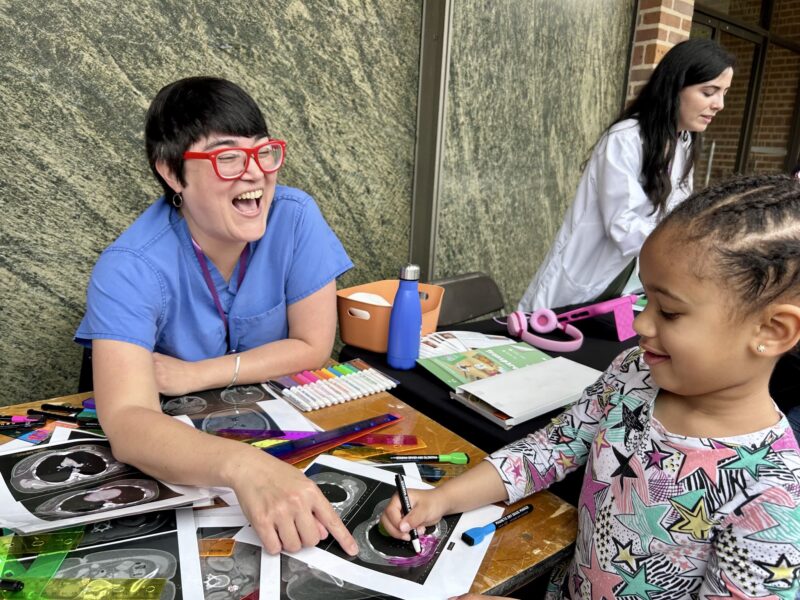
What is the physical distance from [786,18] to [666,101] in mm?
5599

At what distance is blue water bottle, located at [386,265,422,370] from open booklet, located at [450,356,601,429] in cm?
20

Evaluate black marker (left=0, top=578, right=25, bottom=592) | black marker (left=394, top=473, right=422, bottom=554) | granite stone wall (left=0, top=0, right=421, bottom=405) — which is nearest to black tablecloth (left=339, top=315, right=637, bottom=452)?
black marker (left=394, top=473, right=422, bottom=554)

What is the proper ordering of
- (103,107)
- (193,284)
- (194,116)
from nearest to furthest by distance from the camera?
(194,116) < (193,284) < (103,107)

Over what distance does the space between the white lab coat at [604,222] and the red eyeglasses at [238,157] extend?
5.24ft

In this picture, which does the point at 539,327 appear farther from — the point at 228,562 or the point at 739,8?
the point at 739,8

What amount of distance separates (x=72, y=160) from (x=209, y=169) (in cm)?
129

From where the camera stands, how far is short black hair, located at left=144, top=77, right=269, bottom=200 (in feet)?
4.21

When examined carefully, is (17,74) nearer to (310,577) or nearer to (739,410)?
(310,577)

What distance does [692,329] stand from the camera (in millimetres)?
760

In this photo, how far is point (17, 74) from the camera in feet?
6.72

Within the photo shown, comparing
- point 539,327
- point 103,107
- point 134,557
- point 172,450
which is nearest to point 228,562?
point 134,557

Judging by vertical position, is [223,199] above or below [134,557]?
above

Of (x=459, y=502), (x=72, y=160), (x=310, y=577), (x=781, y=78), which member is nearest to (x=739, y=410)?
(x=459, y=502)

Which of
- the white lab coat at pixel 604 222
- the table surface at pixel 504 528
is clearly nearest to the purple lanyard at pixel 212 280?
the table surface at pixel 504 528
